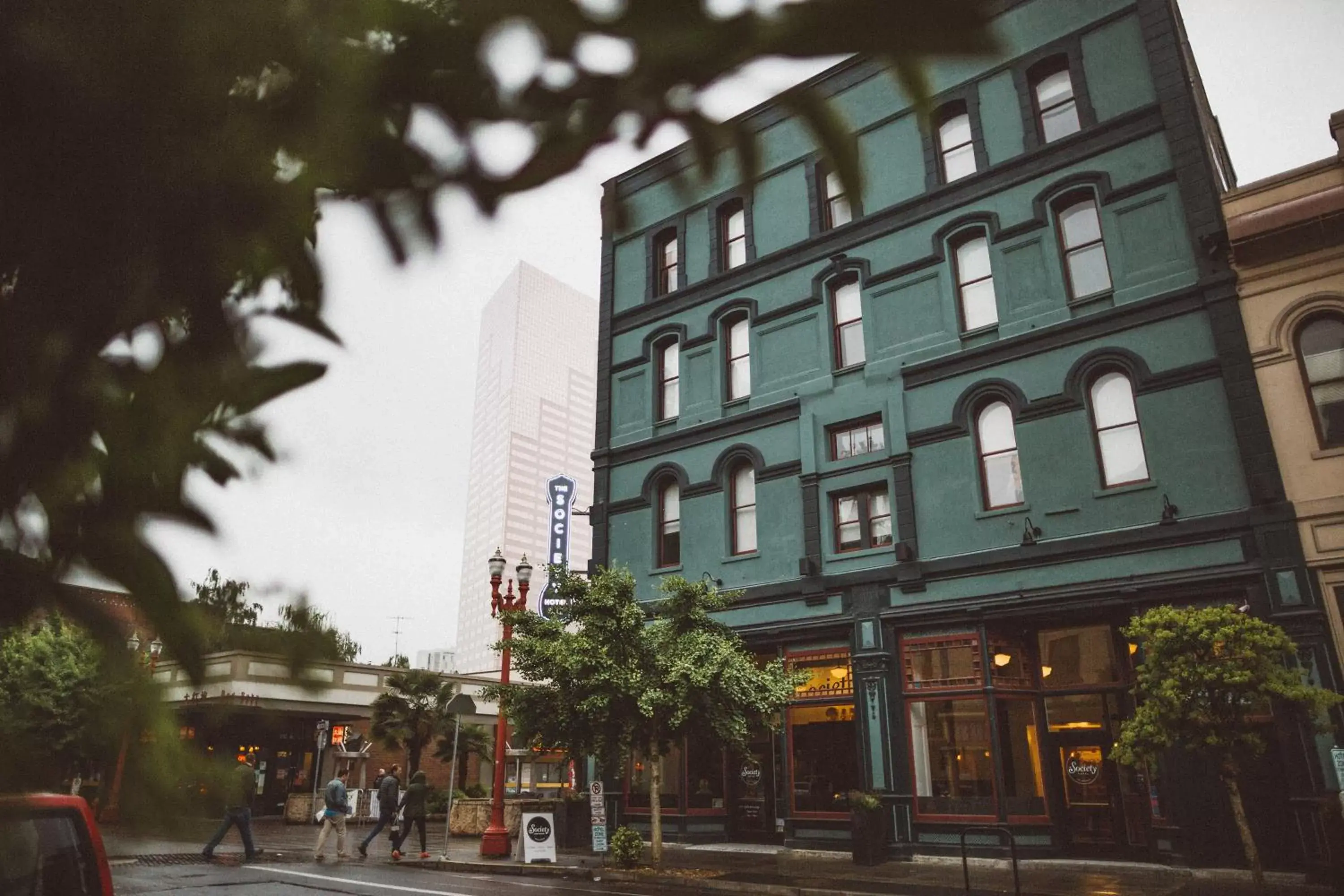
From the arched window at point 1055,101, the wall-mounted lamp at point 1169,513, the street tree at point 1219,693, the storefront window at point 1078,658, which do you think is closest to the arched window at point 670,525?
the storefront window at point 1078,658

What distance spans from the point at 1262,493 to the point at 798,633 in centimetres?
841

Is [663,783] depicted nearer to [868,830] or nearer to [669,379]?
[868,830]

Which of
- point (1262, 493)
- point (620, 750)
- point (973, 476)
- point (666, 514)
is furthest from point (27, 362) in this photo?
point (666, 514)

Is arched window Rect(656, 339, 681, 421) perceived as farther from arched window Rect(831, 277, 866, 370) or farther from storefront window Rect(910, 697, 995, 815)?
storefront window Rect(910, 697, 995, 815)

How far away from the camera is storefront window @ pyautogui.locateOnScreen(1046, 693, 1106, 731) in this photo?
14.6 metres

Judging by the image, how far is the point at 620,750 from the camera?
14531 mm

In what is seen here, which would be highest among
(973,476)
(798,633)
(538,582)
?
(538,582)

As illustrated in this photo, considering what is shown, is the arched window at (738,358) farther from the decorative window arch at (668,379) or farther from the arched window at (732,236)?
the arched window at (732,236)

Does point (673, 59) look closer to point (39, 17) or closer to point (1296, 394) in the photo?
point (39, 17)

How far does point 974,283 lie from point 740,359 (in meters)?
5.72

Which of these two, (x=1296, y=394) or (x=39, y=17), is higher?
(x=1296, y=394)

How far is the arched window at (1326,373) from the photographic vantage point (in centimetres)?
1301

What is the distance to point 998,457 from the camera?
1612 cm

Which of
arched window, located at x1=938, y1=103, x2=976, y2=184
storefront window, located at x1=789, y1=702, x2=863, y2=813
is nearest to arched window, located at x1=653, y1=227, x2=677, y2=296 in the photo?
arched window, located at x1=938, y1=103, x2=976, y2=184
